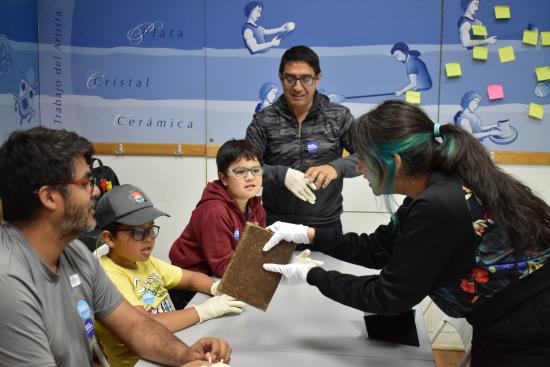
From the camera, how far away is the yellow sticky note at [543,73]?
134 inches

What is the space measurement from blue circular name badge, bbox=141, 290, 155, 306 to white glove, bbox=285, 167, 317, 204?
80 cm

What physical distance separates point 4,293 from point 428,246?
3.18 feet

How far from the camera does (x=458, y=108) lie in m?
3.50

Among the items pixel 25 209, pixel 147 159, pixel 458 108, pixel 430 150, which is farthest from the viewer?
pixel 147 159

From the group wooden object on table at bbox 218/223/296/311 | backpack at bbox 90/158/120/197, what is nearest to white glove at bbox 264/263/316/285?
wooden object on table at bbox 218/223/296/311

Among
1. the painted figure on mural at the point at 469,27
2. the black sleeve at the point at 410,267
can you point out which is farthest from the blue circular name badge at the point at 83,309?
the painted figure on mural at the point at 469,27

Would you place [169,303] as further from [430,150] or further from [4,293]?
[430,150]

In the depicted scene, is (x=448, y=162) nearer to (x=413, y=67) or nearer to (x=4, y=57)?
(x=413, y=67)

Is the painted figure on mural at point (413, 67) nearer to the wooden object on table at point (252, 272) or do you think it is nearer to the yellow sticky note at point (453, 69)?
the yellow sticky note at point (453, 69)

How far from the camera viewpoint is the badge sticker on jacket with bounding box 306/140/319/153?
2668mm

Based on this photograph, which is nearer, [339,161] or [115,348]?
[115,348]

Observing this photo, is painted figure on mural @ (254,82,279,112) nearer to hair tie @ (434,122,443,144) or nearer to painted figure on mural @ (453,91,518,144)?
painted figure on mural @ (453,91,518,144)

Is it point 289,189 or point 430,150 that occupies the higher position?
point 430,150

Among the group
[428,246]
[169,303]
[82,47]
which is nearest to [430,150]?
[428,246]
